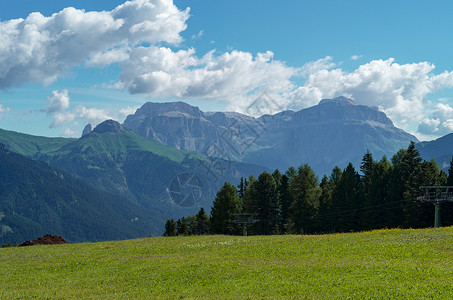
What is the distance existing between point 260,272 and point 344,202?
58.8m

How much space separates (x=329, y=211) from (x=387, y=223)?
516 inches

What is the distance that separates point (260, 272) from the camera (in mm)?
28969

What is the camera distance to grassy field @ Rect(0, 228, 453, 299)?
75.5 ft

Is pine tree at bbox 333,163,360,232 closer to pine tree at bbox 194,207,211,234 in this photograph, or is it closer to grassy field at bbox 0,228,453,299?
grassy field at bbox 0,228,453,299

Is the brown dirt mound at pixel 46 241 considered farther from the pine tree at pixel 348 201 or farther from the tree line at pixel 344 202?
the pine tree at pixel 348 201

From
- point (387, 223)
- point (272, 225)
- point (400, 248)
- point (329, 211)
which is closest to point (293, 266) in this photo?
point (400, 248)

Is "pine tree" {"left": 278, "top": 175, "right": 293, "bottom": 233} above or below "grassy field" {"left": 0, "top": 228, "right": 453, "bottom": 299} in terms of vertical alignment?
above

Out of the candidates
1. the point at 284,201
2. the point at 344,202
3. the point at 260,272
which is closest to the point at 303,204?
the point at 284,201

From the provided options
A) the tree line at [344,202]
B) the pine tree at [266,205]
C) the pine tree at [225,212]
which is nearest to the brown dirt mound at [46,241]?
the tree line at [344,202]

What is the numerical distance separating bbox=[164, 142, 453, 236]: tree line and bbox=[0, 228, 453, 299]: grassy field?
1185 inches

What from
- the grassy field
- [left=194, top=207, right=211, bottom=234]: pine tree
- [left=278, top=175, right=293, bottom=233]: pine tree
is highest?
[left=278, top=175, right=293, bottom=233]: pine tree

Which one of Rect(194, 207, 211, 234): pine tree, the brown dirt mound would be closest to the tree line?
Rect(194, 207, 211, 234): pine tree

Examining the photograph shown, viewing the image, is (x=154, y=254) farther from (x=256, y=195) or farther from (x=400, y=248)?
(x=256, y=195)

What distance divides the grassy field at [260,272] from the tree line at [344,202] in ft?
98.7
